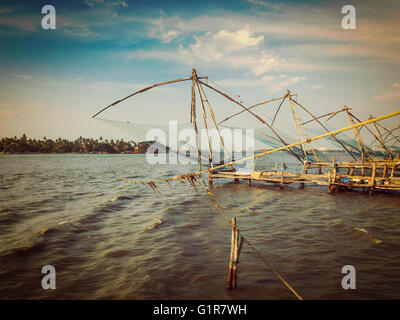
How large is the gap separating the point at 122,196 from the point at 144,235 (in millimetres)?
7120

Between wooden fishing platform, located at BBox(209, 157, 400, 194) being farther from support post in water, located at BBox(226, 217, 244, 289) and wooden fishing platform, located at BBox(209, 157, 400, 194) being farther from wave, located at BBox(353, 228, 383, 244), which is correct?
support post in water, located at BBox(226, 217, 244, 289)

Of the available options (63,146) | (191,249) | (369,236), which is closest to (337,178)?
(369,236)

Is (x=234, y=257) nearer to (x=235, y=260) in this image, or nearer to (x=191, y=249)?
(x=235, y=260)

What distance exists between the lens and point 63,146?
108 meters

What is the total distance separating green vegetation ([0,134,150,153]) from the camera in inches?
3868

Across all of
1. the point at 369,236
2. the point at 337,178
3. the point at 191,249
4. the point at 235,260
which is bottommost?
the point at 191,249

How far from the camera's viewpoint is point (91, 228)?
26.9 feet

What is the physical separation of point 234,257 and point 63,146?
126 meters

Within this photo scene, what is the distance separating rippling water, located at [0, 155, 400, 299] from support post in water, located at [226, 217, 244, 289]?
0.23 metres

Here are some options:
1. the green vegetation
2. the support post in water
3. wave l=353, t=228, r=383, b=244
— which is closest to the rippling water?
wave l=353, t=228, r=383, b=244
